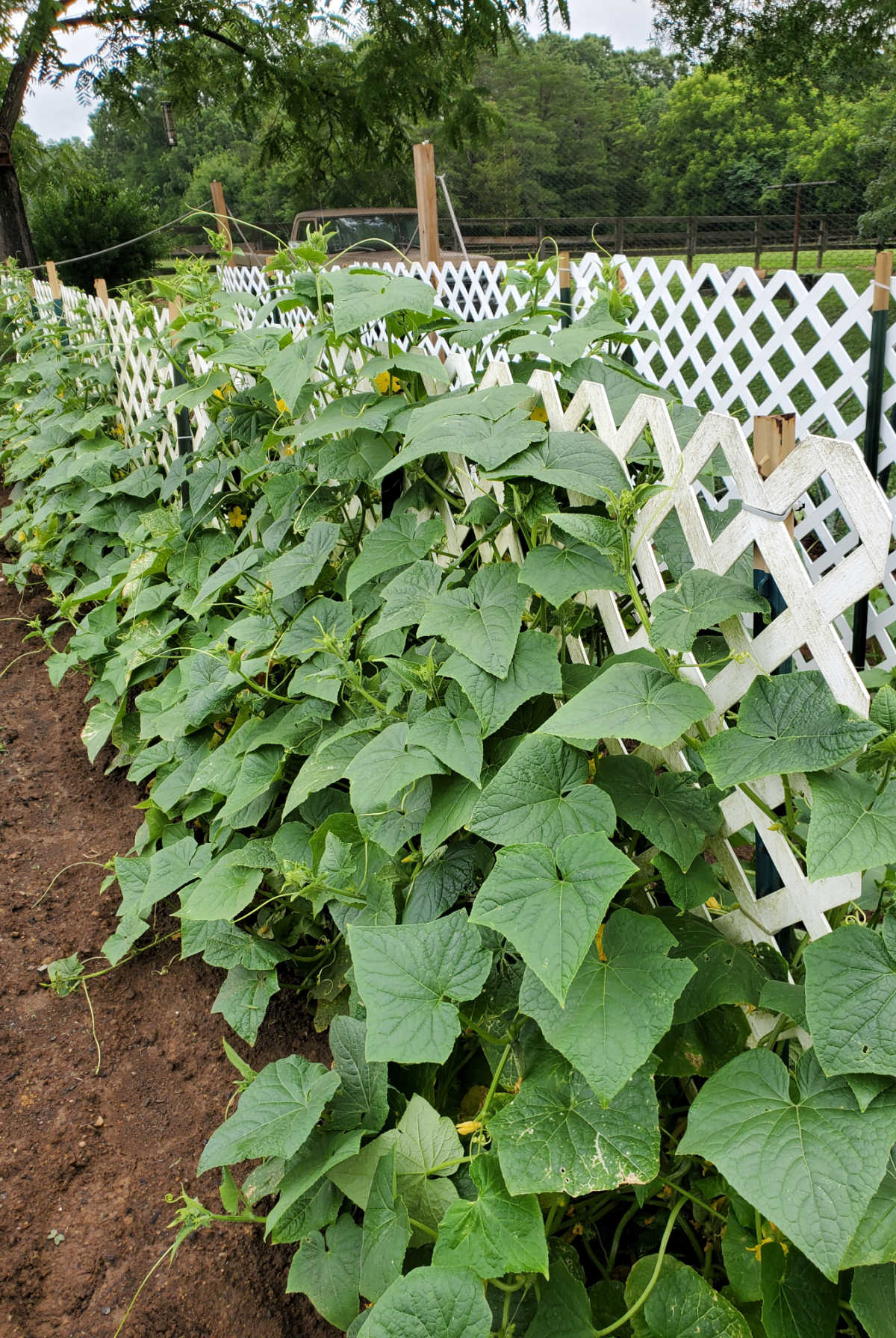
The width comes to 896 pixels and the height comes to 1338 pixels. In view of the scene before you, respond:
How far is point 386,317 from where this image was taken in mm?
2010

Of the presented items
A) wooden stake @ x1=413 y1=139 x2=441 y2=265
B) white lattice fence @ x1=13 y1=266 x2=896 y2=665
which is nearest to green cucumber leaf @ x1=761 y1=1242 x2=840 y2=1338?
white lattice fence @ x1=13 y1=266 x2=896 y2=665

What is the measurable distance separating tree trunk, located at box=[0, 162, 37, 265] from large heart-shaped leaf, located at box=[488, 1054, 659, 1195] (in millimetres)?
12228

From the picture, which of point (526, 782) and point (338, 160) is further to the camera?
point (338, 160)

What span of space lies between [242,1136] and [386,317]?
1.61 m

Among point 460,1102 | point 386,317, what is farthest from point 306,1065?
point 386,317

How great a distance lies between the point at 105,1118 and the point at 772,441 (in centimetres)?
178

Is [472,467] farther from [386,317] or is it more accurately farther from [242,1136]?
[242,1136]

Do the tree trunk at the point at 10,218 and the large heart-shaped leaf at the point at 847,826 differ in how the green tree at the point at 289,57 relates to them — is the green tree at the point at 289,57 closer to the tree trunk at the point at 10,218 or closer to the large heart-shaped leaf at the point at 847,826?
the tree trunk at the point at 10,218

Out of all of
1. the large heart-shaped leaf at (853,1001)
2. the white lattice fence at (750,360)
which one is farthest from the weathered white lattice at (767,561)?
the white lattice fence at (750,360)

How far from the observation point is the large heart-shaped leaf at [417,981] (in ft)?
Answer: 3.92

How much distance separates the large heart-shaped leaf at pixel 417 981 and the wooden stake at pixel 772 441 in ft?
2.19


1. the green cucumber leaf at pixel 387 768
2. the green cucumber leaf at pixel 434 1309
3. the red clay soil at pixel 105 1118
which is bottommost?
the red clay soil at pixel 105 1118

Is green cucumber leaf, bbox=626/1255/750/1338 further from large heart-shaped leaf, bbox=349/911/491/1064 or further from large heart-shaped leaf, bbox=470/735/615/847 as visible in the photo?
large heart-shaped leaf, bbox=470/735/615/847

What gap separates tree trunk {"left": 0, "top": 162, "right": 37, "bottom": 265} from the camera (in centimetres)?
1088
